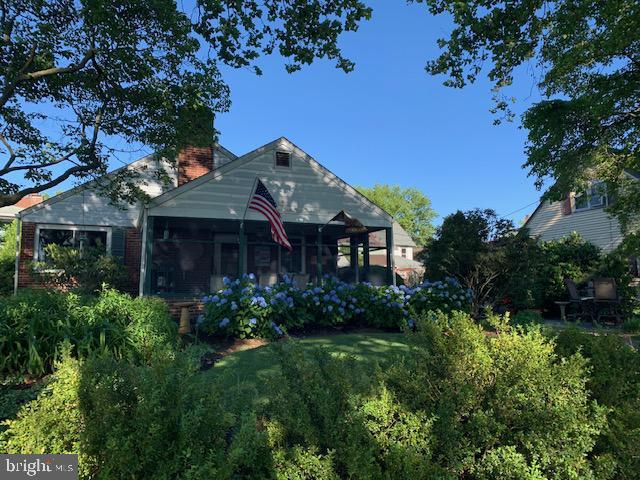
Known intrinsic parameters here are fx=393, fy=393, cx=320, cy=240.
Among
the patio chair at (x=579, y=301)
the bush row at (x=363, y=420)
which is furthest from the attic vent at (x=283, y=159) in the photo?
the bush row at (x=363, y=420)

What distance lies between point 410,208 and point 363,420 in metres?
60.2

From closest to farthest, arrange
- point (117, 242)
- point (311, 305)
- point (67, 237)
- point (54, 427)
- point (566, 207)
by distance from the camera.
Result: point (54, 427) → point (311, 305) → point (67, 237) → point (117, 242) → point (566, 207)

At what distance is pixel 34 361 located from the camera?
4.55m

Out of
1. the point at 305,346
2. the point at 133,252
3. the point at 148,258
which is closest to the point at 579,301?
the point at 305,346

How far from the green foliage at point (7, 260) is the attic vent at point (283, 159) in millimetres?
10876

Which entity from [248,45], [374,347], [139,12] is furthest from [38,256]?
[374,347]

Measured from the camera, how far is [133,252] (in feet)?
51.6

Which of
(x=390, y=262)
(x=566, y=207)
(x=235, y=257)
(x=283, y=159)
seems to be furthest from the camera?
(x=566, y=207)

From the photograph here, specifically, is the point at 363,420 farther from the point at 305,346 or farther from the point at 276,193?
the point at 276,193

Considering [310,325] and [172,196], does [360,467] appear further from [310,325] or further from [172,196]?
[172,196]

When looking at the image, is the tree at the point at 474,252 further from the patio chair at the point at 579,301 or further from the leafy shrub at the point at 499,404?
the leafy shrub at the point at 499,404

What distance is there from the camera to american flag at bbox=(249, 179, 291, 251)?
10.0 m

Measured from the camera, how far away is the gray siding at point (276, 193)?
12.3 metres

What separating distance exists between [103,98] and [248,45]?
564cm
